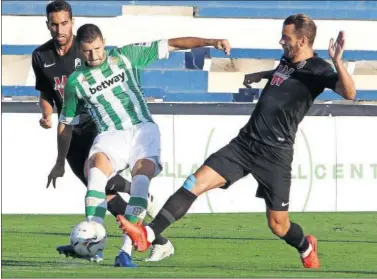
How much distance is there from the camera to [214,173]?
8.88 metres

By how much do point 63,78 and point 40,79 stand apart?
0.81 ft

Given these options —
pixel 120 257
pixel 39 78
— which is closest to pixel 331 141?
pixel 39 78

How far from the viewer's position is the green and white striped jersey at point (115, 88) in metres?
9.05

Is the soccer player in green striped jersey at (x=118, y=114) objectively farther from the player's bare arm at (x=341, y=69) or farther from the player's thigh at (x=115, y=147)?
the player's bare arm at (x=341, y=69)

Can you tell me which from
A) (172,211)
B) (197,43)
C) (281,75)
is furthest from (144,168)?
(281,75)

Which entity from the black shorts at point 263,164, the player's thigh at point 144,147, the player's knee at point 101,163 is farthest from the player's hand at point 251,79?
the player's knee at point 101,163

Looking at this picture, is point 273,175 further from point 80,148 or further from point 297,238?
point 80,148

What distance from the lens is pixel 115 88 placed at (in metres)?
9.07

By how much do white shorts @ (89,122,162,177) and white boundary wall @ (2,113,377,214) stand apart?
24.0ft

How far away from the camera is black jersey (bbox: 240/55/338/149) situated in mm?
8977

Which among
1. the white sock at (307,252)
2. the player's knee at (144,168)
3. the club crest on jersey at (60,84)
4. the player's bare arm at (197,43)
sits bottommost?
the white sock at (307,252)

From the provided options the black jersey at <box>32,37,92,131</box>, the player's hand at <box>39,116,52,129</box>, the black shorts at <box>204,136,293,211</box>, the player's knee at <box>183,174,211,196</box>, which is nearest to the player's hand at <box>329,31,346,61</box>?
the black shorts at <box>204,136,293,211</box>

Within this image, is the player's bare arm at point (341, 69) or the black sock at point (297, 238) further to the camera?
the black sock at point (297, 238)

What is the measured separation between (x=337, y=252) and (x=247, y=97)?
31.6ft
